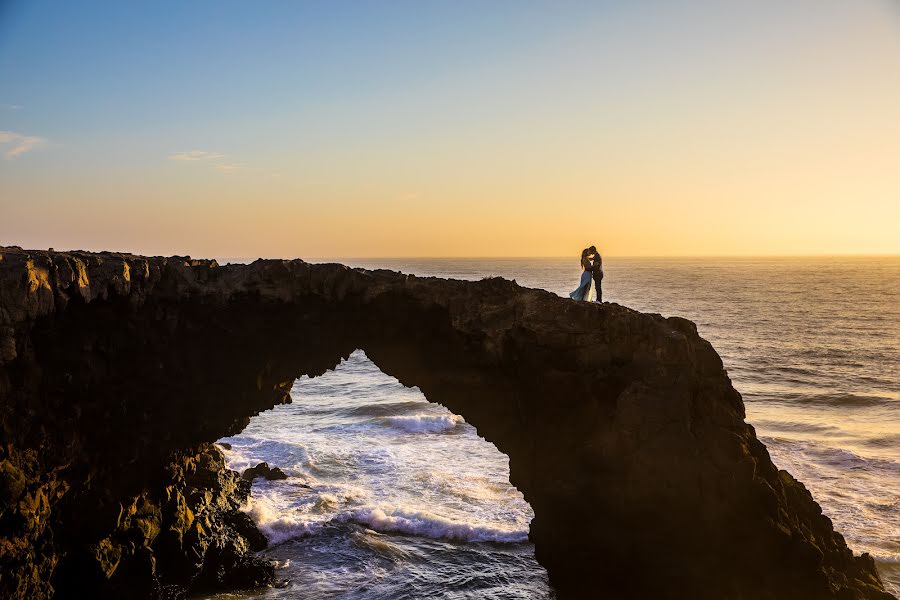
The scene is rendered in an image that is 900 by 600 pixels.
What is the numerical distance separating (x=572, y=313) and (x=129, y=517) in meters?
11.7

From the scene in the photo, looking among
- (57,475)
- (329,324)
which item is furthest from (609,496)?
(57,475)

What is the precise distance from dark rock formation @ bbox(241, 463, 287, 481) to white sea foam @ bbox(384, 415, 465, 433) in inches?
365

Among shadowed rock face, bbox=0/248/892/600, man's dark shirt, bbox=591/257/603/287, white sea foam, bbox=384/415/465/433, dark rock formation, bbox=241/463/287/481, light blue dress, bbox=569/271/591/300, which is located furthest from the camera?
white sea foam, bbox=384/415/465/433

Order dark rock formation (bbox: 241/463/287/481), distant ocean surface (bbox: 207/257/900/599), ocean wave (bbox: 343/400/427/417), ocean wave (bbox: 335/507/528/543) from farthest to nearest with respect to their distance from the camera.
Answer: ocean wave (bbox: 343/400/427/417)
dark rock formation (bbox: 241/463/287/481)
ocean wave (bbox: 335/507/528/543)
distant ocean surface (bbox: 207/257/900/599)

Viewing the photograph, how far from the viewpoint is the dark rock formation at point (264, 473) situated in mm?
27422

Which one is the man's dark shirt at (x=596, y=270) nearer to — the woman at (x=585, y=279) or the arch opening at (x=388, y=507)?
the woman at (x=585, y=279)

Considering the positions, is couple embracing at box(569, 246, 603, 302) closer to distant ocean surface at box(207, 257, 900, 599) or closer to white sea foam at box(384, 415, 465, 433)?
distant ocean surface at box(207, 257, 900, 599)

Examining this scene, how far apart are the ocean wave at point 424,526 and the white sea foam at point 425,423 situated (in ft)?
39.6

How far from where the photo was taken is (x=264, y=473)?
27.7 m

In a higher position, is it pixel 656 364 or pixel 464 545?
pixel 656 364

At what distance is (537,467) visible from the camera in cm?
1659

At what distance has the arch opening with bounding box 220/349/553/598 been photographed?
1933cm

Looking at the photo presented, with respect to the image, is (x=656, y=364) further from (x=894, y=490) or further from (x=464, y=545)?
(x=894, y=490)

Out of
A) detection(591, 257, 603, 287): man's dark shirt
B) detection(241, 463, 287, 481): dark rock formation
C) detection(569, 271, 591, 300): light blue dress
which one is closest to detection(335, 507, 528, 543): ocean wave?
detection(241, 463, 287, 481): dark rock formation
